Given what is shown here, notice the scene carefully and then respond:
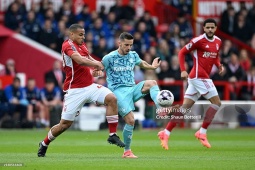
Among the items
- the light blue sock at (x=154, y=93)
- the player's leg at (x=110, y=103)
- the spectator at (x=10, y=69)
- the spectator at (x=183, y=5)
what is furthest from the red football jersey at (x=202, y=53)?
the spectator at (x=183, y=5)

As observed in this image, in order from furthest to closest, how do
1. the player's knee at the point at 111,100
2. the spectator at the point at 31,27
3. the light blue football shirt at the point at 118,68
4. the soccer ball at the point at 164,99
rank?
the spectator at the point at 31,27 < the light blue football shirt at the point at 118,68 < the player's knee at the point at 111,100 < the soccer ball at the point at 164,99

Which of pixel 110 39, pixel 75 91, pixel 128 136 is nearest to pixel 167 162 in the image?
pixel 128 136

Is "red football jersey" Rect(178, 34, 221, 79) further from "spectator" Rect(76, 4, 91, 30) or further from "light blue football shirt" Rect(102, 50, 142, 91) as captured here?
"spectator" Rect(76, 4, 91, 30)

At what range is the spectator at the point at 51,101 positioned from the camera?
83.4 ft

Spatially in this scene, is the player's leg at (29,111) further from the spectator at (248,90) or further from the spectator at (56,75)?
the spectator at (248,90)

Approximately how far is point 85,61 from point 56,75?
1197 centimetres

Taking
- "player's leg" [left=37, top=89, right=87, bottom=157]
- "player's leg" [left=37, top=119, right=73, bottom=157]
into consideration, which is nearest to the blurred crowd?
"player's leg" [left=37, top=119, right=73, bottom=157]

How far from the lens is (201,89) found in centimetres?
1761

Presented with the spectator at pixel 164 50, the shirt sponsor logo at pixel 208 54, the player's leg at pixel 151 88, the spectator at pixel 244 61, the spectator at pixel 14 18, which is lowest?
the player's leg at pixel 151 88

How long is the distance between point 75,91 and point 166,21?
17.5 m

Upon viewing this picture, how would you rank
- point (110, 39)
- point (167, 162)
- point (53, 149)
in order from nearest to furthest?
1. point (167, 162)
2. point (53, 149)
3. point (110, 39)

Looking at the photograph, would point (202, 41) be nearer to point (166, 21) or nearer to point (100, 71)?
point (100, 71)

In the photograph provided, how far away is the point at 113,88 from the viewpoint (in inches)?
590

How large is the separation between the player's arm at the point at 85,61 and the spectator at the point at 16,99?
37.0 feet
